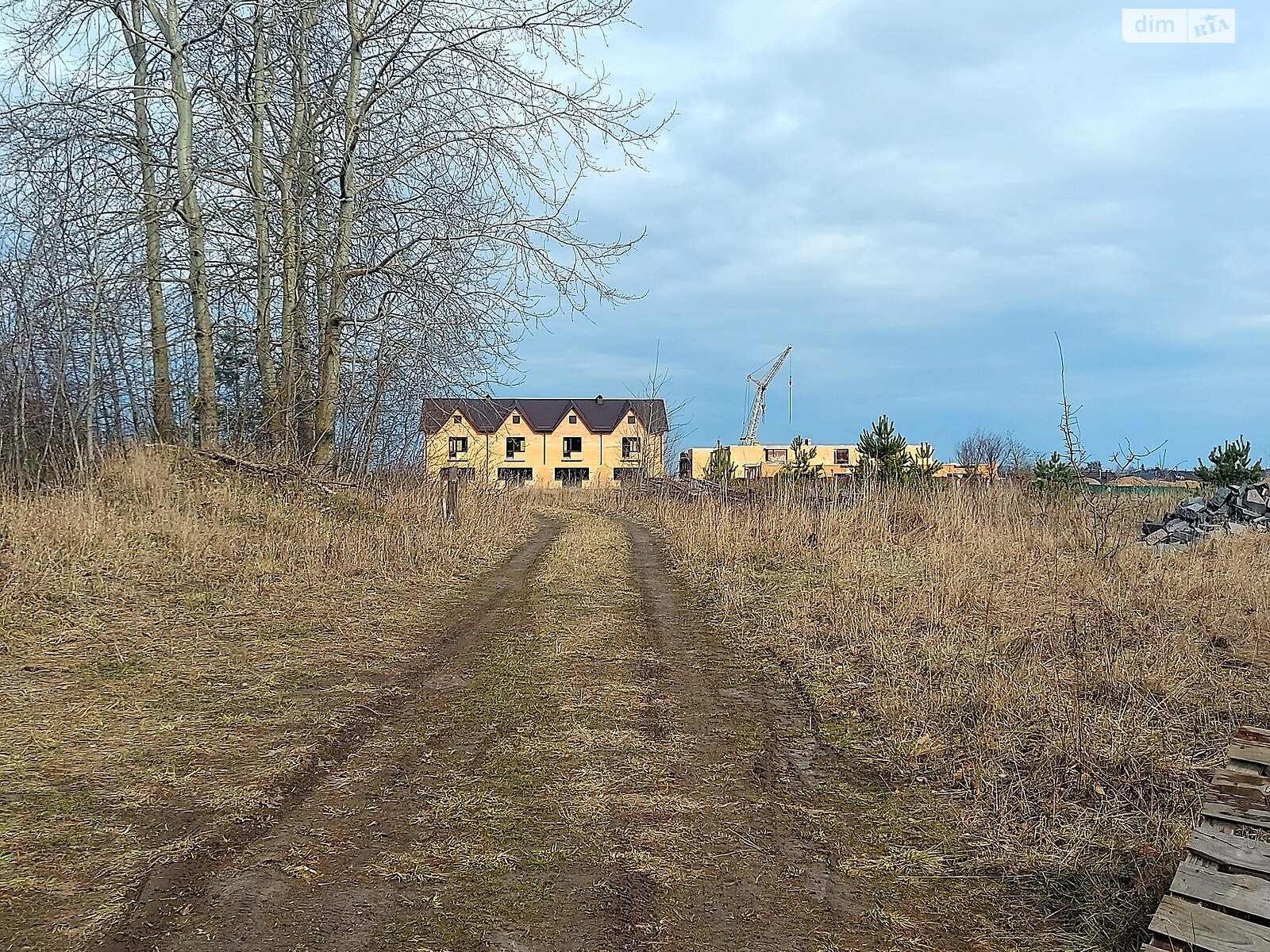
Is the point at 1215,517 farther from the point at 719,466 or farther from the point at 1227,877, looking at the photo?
the point at 719,466

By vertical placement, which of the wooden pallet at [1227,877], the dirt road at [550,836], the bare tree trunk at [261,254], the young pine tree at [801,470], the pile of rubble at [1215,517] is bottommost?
the dirt road at [550,836]

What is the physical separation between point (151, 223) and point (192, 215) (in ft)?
1.67

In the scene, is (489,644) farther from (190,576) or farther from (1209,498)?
(1209,498)

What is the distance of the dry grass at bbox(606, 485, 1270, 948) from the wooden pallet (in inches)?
13.2

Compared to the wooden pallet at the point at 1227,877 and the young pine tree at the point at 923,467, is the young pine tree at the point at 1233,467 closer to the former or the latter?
the young pine tree at the point at 923,467

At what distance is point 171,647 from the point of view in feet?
21.4

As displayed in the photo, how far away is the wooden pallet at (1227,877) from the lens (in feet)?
8.00

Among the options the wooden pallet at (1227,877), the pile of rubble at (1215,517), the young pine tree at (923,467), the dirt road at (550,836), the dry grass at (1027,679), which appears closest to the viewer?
the wooden pallet at (1227,877)

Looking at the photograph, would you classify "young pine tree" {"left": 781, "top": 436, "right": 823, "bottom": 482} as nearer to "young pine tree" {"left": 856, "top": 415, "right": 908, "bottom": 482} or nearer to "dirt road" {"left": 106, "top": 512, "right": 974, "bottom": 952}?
"young pine tree" {"left": 856, "top": 415, "right": 908, "bottom": 482}

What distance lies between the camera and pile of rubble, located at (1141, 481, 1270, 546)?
13031 mm

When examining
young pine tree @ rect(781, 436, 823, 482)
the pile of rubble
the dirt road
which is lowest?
the dirt road

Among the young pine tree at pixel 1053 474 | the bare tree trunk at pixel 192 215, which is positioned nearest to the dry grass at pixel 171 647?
the bare tree trunk at pixel 192 215

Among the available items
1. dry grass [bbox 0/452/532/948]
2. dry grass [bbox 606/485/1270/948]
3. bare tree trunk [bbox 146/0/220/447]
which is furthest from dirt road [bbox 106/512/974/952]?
bare tree trunk [bbox 146/0/220/447]

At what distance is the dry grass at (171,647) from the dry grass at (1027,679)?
294 centimetres
